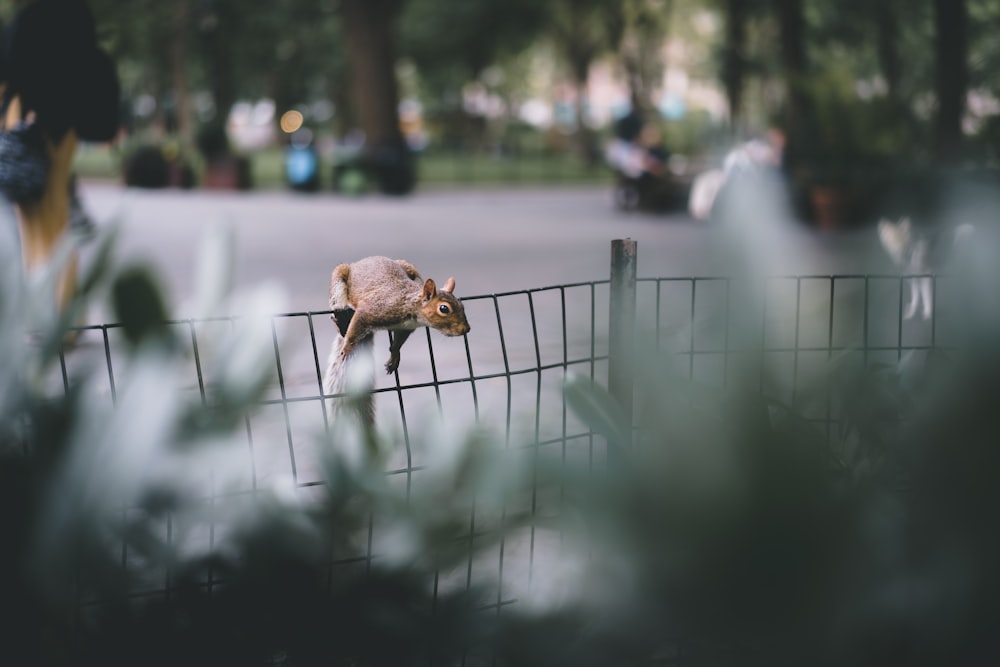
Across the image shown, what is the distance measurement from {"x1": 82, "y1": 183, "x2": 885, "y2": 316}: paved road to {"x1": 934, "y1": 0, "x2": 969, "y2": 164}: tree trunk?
1.41 metres

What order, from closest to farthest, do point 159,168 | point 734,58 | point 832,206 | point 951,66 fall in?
point 951,66
point 832,206
point 734,58
point 159,168

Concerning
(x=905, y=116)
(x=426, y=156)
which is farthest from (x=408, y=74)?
(x=905, y=116)

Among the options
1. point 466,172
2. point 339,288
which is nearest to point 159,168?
point 466,172

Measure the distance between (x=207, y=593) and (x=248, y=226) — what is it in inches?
651

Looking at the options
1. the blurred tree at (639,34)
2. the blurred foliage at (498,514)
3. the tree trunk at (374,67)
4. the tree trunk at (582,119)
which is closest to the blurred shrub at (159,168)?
the tree trunk at (374,67)

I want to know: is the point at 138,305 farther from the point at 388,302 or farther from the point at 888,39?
the point at 888,39

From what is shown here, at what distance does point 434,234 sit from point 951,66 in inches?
249

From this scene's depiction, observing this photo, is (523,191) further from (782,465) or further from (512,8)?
(782,465)

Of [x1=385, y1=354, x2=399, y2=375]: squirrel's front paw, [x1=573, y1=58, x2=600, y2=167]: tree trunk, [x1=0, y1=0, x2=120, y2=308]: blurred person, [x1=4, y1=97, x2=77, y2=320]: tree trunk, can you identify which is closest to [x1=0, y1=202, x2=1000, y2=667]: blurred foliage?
[x1=385, y1=354, x2=399, y2=375]: squirrel's front paw

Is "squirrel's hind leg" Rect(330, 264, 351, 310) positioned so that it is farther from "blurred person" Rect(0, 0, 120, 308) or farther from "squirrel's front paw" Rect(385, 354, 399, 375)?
"blurred person" Rect(0, 0, 120, 308)

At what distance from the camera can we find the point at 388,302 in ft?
10.8

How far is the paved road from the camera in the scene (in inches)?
482

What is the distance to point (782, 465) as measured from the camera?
683 mm

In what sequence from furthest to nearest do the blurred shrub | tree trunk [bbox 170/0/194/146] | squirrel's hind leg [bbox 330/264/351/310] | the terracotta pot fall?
tree trunk [bbox 170/0/194/146] < the blurred shrub < the terracotta pot < squirrel's hind leg [bbox 330/264/351/310]
